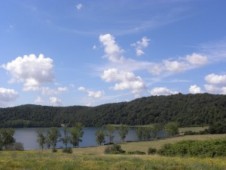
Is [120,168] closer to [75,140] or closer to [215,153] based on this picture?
[215,153]

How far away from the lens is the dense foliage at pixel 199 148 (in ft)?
193

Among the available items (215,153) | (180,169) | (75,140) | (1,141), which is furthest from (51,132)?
(180,169)

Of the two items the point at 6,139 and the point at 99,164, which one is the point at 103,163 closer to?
the point at 99,164

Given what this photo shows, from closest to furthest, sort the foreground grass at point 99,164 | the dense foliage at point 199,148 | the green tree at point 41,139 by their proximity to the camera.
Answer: the foreground grass at point 99,164, the dense foliage at point 199,148, the green tree at point 41,139

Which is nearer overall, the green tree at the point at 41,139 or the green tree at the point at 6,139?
the green tree at the point at 6,139

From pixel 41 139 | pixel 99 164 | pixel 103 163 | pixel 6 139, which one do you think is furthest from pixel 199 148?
pixel 41 139

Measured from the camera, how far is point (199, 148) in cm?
6066

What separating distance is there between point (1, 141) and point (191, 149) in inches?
3600

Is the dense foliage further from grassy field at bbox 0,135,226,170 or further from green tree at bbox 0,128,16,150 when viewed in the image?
green tree at bbox 0,128,16,150

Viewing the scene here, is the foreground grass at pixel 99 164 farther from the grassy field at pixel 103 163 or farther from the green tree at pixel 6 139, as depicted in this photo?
the green tree at pixel 6 139

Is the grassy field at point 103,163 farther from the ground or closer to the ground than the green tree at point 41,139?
closer to the ground

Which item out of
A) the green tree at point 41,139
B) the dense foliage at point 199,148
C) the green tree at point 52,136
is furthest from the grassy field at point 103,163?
the green tree at point 41,139

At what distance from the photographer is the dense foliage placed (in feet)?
193

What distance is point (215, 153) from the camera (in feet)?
194
